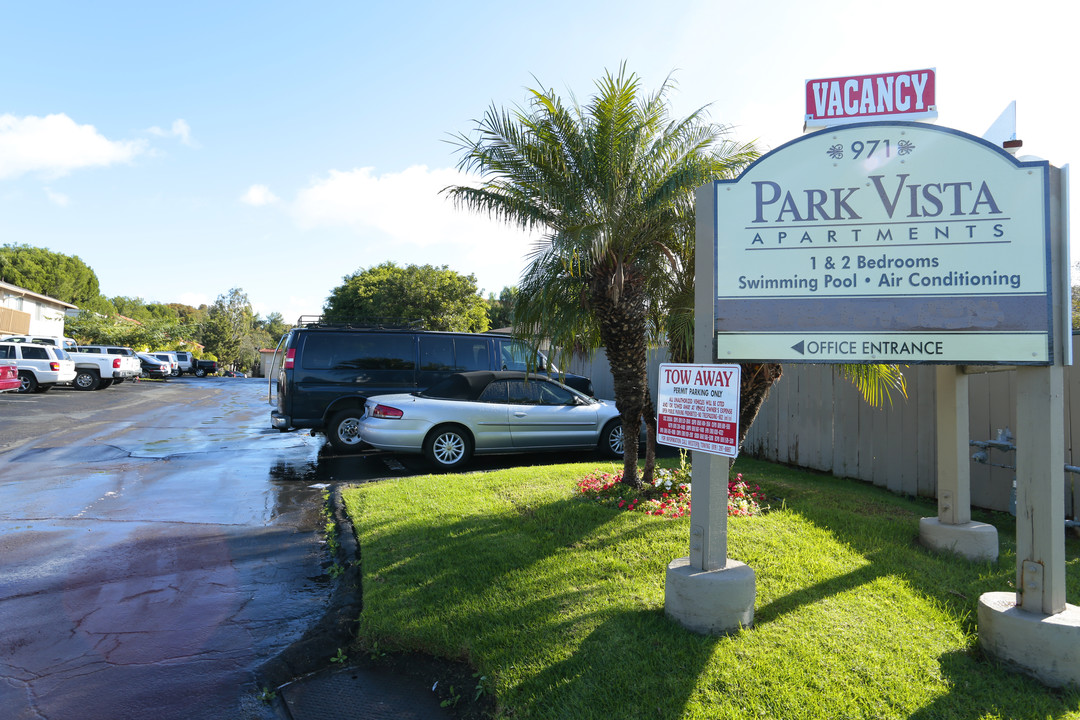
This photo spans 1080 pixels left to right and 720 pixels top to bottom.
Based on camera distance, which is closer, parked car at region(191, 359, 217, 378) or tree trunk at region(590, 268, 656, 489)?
tree trunk at region(590, 268, 656, 489)

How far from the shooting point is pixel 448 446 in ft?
31.8

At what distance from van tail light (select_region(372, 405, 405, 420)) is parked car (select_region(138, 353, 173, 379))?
122ft

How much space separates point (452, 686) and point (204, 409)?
19046mm

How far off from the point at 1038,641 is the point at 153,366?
45.6 metres

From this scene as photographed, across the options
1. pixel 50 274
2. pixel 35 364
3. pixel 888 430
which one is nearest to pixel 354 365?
pixel 888 430

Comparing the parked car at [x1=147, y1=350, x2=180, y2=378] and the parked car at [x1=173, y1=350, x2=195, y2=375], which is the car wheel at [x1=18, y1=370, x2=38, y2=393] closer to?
the parked car at [x1=147, y1=350, x2=180, y2=378]

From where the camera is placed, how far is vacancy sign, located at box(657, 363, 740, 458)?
3645 mm

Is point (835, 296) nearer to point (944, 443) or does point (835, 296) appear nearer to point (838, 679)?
point (838, 679)

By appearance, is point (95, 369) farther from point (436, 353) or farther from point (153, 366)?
point (436, 353)

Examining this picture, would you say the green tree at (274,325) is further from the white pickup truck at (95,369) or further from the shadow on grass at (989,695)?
the shadow on grass at (989,695)

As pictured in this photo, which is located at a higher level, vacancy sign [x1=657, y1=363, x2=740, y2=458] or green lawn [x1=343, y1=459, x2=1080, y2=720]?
vacancy sign [x1=657, y1=363, x2=740, y2=458]

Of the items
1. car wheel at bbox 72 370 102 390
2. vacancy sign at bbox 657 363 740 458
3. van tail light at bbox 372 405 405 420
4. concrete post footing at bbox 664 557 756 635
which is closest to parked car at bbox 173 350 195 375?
car wheel at bbox 72 370 102 390

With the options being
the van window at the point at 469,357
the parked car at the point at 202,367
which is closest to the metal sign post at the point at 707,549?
the van window at the point at 469,357

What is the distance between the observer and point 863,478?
→ 816cm
